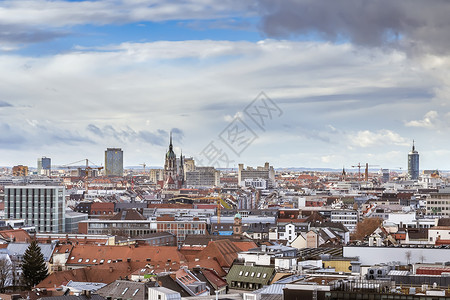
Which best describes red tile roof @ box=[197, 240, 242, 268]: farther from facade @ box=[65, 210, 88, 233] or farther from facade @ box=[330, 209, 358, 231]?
facade @ box=[330, 209, 358, 231]

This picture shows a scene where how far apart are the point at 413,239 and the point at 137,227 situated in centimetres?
5230

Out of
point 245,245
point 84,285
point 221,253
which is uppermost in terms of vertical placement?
point 221,253

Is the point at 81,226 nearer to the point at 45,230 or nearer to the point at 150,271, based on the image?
the point at 45,230

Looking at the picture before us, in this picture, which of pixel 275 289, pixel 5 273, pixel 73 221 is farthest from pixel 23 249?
pixel 73 221

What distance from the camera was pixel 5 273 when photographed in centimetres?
7738

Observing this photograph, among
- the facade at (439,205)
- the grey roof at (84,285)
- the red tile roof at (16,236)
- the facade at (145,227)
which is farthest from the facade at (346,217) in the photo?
the grey roof at (84,285)

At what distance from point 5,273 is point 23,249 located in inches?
657

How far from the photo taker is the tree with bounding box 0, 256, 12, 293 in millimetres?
73262

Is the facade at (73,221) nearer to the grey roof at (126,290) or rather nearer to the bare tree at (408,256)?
the grey roof at (126,290)

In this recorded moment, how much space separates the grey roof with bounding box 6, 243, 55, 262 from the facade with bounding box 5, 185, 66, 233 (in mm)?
43192

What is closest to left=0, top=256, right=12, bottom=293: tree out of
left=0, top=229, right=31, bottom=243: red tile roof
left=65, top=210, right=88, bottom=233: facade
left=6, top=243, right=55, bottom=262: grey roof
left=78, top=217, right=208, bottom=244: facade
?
left=6, top=243, right=55, bottom=262: grey roof

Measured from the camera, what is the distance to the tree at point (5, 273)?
7326cm

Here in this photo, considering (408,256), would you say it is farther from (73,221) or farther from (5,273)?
(73,221)

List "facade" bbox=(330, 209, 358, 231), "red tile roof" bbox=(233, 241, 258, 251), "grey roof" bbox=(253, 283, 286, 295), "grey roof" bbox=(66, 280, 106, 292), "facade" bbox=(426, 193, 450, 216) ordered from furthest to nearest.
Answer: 1. "facade" bbox=(426, 193, 450, 216)
2. "facade" bbox=(330, 209, 358, 231)
3. "red tile roof" bbox=(233, 241, 258, 251)
4. "grey roof" bbox=(66, 280, 106, 292)
5. "grey roof" bbox=(253, 283, 286, 295)
